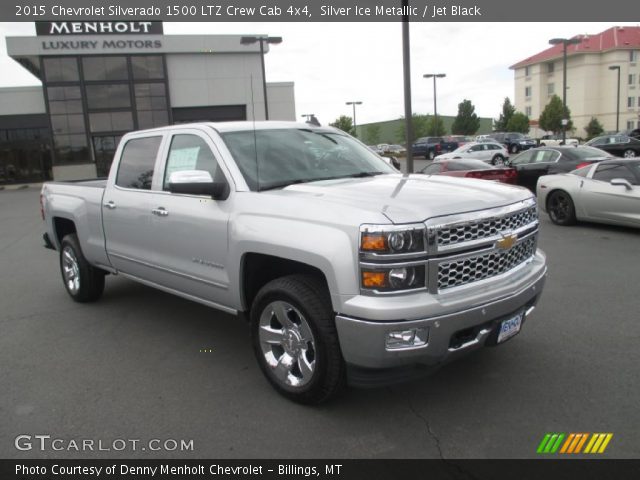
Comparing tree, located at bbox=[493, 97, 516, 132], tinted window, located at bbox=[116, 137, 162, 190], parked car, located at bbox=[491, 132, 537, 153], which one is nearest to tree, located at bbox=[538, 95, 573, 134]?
tree, located at bbox=[493, 97, 516, 132]

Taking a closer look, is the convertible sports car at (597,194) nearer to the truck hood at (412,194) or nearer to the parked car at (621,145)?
the truck hood at (412,194)

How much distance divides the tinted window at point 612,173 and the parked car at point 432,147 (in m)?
32.2

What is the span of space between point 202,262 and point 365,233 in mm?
1654

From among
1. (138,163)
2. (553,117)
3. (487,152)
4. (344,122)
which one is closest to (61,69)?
(487,152)

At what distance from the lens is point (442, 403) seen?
11.6 feet

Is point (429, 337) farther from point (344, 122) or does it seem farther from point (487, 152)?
point (344, 122)

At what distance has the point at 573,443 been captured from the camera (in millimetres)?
3018

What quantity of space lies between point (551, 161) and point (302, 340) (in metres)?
12.8

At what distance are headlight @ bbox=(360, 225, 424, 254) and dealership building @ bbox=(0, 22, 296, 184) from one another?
32.2 metres

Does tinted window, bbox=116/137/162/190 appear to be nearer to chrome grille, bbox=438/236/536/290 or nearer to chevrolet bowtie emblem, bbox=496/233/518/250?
chrome grille, bbox=438/236/536/290

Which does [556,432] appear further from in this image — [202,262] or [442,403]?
[202,262]

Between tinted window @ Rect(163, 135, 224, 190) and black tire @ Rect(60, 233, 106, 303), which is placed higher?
tinted window @ Rect(163, 135, 224, 190)

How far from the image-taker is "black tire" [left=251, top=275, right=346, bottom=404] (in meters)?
3.21
